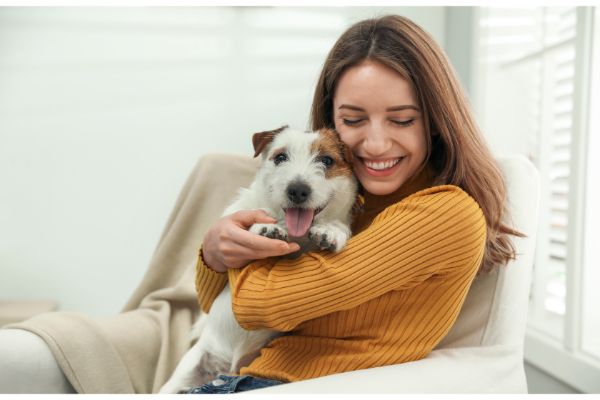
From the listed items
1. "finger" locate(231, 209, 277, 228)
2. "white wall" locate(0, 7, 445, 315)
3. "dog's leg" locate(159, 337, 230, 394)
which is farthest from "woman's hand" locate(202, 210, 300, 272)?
"white wall" locate(0, 7, 445, 315)

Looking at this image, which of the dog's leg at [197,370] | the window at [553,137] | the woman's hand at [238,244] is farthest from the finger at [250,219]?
the window at [553,137]

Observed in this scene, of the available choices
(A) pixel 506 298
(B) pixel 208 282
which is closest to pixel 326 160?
(B) pixel 208 282

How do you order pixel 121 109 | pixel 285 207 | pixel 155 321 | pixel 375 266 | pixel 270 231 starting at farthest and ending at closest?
pixel 121 109 → pixel 155 321 → pixel 285 207 → pixel 270 231 → pixel 375 266

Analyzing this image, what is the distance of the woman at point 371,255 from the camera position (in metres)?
1.16

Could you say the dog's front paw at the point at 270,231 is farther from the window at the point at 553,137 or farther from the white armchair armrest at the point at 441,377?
the window at the point at 553,137

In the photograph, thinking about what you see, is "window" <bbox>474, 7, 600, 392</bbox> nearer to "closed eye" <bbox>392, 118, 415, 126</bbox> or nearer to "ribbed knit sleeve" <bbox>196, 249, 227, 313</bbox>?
"closed eye" <bbox>392, 118, 415, 126</bbox>

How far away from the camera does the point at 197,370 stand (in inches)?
60.3

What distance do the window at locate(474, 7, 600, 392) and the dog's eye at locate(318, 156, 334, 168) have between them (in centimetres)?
133

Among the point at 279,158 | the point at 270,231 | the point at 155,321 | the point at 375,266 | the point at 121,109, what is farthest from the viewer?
the point at 121,109

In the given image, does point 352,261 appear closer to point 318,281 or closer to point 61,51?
point 318,281

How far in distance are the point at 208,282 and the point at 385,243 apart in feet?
1.85

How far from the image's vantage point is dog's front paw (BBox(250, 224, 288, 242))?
125 cm

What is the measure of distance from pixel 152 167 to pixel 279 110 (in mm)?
987

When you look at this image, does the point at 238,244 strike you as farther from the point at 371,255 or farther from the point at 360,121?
the point at 360,121
